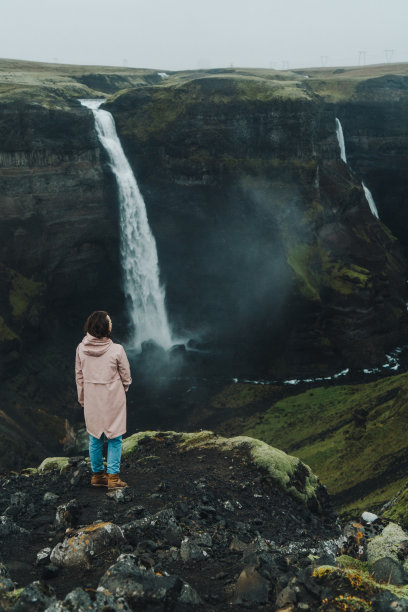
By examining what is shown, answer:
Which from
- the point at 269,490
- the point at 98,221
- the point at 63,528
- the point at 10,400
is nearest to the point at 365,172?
the point at 98,221

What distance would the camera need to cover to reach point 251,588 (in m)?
8.30

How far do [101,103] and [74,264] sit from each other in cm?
1994

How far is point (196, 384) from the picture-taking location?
175 ft

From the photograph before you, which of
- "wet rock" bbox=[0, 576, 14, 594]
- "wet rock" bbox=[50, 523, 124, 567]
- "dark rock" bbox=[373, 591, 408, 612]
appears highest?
"dark rock" bbox=[373, 591, 408, 612]

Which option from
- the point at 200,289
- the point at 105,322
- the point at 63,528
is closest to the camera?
the point at 63,528

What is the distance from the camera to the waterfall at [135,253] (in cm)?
5875

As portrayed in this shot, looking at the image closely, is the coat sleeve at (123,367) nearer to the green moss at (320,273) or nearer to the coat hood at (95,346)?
the coat hood at (95,346)

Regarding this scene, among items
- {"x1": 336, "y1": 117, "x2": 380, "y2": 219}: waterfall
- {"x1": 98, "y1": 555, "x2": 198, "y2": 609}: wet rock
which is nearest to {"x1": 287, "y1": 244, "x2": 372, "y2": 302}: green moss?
{"x1": 336, "y1": 117, "x2": 380, "y2": 219}: waterfall

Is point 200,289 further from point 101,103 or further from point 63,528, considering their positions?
point 63,528

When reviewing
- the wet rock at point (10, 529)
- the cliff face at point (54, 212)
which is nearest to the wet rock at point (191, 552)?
the wet rock at point (10, 529)

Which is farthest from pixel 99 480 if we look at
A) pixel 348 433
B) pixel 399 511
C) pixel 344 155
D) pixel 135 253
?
pixel 344 155

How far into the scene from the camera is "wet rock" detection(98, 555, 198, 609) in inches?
300

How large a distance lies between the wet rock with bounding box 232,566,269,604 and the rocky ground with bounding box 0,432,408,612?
17 millimetres

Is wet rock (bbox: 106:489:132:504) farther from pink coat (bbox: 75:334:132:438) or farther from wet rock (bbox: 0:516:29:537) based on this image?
wet rock (bbox: 0:516:29:537)
